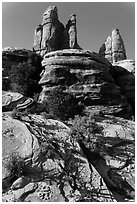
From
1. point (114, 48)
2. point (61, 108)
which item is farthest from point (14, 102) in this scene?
point (114, 48)

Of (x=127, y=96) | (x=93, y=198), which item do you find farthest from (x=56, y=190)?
(x=127, y=96)

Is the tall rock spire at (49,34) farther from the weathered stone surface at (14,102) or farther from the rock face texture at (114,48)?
the weathered stone surface at (14,102)

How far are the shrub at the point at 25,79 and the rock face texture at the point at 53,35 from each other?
22.0 metres

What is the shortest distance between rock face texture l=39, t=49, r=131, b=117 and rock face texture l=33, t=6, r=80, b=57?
21877 mm

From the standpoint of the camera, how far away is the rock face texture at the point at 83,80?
20219 mm

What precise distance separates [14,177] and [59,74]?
1664cm

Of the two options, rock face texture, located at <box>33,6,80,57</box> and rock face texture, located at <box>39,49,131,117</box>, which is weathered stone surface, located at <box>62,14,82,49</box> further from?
rock face texture, located at <box>39,49,131,117</box>

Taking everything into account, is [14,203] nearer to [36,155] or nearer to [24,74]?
[36,155]

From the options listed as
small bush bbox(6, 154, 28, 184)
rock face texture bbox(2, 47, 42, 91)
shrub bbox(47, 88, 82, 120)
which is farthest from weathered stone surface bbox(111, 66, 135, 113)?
small bush bbox(6, 154, 28, 184)

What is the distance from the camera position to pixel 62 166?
6.32 m

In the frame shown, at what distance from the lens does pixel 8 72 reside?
21.7 metres

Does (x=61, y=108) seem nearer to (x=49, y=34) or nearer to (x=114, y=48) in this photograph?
(x=49, y=34)

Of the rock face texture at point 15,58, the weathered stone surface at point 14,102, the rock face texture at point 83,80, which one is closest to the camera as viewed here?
the weathered stone surface at point 14,102

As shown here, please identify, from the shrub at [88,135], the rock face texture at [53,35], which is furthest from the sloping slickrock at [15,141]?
the rock face texture at [53,35]
